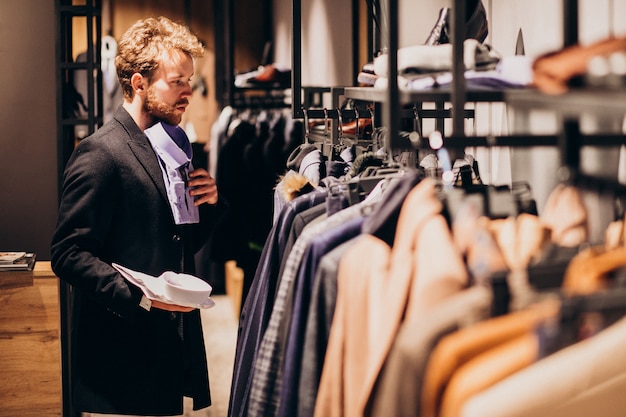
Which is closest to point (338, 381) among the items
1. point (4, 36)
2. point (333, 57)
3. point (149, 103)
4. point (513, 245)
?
point (513, 245)

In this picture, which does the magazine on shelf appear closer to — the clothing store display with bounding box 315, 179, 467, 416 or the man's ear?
the man's ear

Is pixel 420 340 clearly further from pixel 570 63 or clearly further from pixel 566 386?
pixel 570 63

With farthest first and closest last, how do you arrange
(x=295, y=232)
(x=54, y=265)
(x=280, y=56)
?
(x=280, y=56), (x=54, y=265), (x=295, y=232)

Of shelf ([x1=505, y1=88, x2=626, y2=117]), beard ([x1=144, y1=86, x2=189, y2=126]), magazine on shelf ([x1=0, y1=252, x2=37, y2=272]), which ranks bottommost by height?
magazine on shelf ([x1=0, y1=252, x2=37, y2=272])

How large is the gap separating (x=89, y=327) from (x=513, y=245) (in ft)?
5.35

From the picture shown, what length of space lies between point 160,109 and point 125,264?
50 centimetres

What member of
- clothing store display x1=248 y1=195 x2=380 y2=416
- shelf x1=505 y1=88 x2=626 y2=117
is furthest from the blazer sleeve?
shelf x1=505 y1=88 x2=626 y2=117

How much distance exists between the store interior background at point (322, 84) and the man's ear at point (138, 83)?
929 mm

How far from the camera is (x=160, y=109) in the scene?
2.99 metres

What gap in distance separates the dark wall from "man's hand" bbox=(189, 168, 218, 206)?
42.1 inches

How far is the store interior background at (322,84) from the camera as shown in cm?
265

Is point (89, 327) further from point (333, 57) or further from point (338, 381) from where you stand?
point (333, 57)

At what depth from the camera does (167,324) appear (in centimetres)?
296

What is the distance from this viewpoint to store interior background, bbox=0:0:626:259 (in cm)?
265
